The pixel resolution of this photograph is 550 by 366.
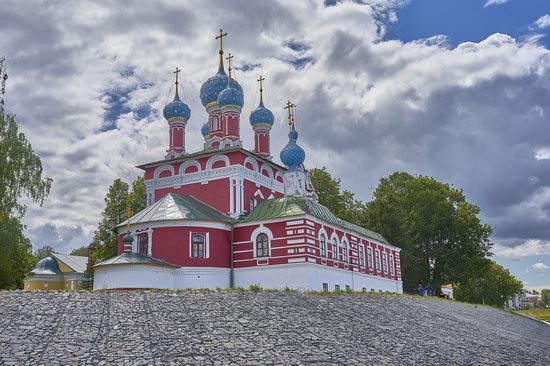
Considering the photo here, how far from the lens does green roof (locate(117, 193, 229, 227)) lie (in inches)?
1003

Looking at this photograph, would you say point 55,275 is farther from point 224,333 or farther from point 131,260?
point 224,333

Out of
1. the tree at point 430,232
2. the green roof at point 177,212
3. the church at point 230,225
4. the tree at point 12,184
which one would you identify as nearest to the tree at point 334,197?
the tree at point 430,232

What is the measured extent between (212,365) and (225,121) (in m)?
23.0

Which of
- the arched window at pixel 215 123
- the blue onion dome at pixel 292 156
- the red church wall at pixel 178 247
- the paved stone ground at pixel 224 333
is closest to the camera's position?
the paved stone ground at pixel 224 333

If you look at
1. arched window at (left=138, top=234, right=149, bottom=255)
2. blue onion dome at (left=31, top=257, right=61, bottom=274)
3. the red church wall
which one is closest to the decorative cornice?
the red church wall

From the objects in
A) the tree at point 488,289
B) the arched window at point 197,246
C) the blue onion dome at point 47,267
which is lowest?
the tree at point 488,289

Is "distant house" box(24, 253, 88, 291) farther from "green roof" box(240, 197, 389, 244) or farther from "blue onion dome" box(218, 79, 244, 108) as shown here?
"green roof" box(240, 197, 389, 244)

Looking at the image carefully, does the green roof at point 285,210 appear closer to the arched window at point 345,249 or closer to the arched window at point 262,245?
the arched window at point 262,245

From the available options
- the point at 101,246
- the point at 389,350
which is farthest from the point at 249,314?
the point at 101,246

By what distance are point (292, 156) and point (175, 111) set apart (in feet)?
26.7

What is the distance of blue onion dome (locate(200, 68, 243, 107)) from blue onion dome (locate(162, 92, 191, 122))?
4.46ft

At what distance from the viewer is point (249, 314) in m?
13.7

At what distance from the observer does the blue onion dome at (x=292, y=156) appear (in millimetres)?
30766

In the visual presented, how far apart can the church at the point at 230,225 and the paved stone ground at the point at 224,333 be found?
7974 millimetres
